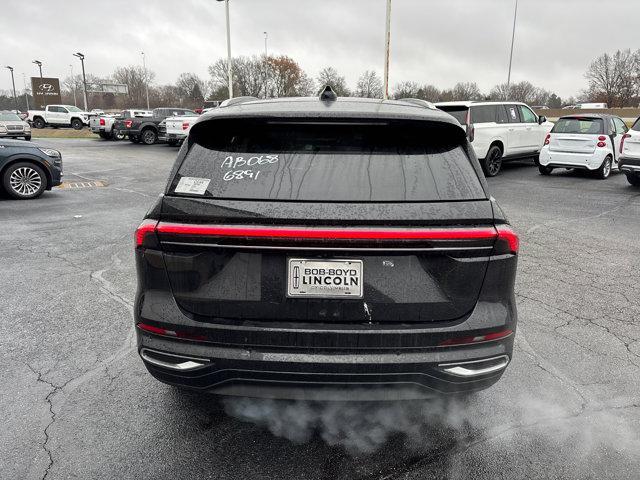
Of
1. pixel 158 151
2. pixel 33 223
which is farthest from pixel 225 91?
pixel 33 223

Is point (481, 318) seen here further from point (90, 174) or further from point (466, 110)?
point (90, 174)

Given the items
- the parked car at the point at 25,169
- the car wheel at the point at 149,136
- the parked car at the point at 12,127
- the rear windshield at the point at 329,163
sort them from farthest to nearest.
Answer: the parked car at the point at 12,127, the car wheel at the point at 149,136, the parked car at the point at 25,169, the rear windshield at the point at 329,163

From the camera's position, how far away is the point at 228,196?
7.18 feet

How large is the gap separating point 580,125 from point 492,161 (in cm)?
233

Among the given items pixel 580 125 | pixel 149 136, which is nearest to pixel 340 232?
pixel 580 125

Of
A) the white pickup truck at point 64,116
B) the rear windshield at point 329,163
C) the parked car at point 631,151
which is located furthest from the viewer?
the white pickup truck at point 64,116

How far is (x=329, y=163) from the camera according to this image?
88.3 inches

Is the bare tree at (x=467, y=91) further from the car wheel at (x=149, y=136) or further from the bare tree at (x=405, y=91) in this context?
the car wheel at (x=149, y=136)

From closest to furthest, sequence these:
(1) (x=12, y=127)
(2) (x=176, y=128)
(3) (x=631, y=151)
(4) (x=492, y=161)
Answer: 1. (3) (x=631, y=151)
2. (4) (x=492, y=161)
3. (2) (x=176, y=128)
4. (1) (x=12, y=127)

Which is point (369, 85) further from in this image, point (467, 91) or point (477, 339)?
point (477, 339)

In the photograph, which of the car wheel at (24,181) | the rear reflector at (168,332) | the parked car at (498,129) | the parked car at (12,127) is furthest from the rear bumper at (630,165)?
the parked car at (12,127)

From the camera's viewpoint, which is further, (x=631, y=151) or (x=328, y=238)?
(x=631, y=151)

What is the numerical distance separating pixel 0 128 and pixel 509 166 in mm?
26199

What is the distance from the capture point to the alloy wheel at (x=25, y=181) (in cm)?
981
